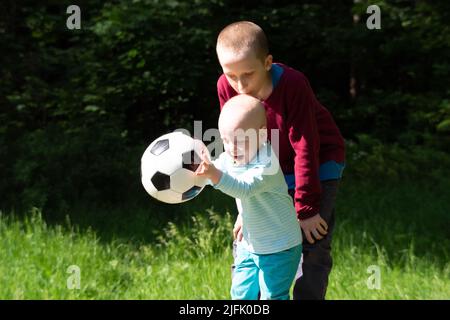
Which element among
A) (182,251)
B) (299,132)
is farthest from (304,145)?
(182,251)

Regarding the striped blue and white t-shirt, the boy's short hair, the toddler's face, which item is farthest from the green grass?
the boy's short hair

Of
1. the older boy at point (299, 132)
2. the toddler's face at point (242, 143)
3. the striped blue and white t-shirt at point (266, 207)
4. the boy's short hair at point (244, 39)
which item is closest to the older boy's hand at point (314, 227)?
the older boy at point (299, 132)

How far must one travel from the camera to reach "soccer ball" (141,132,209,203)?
8.68ft

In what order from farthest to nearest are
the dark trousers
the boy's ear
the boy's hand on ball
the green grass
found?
the green grass → the dark trousers → the boy's ear → the boy's hand on ball

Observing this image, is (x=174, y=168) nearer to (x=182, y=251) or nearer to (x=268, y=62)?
(x=268, y=62)

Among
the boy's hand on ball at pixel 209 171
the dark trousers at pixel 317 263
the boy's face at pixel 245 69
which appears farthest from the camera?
the dark trousers at pixel 317 263

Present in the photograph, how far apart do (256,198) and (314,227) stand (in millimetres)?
339

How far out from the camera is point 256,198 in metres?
2.72

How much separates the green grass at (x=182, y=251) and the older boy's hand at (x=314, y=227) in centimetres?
146

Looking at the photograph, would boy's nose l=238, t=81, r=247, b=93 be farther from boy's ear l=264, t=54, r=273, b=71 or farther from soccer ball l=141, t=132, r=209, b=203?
soccer ball l=141, t=132, r=209, b=203

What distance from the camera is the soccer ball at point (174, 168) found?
265 centimetres

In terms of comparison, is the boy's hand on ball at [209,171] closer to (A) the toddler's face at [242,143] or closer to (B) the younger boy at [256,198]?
(B) the younger boy at [256,198]

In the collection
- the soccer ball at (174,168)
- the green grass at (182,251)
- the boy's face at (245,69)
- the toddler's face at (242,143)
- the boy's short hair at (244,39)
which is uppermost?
the boy's short hair at (244,39)
